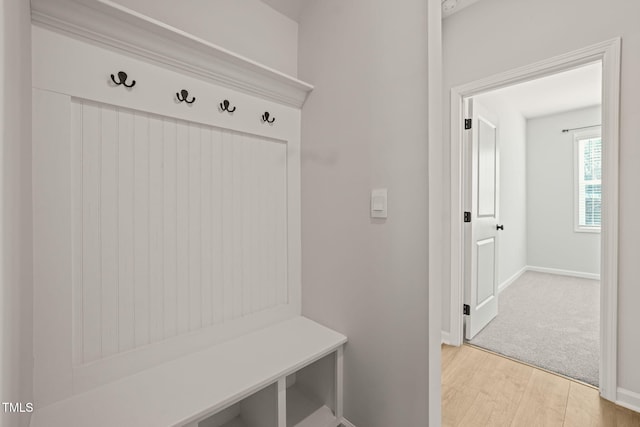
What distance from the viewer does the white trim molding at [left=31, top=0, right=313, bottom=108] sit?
82 centimetres

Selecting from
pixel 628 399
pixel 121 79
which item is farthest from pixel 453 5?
pixel 628 399

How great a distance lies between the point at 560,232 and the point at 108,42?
6180mm

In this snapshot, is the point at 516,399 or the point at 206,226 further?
the point at 516,399

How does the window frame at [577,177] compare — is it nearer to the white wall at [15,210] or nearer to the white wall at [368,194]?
the white wall at [368,194]

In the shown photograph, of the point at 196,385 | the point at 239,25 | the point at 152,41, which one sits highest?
the point at 239,25

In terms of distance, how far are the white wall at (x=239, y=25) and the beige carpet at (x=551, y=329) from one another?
2.66 metres

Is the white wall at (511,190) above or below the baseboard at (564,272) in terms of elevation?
above

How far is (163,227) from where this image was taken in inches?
42.0

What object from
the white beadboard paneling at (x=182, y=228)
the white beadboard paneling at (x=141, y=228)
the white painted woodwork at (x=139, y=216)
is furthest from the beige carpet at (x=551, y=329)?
the white beadboard paneling at (x=141, y=228)

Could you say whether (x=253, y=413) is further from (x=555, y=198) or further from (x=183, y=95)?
(x=555, y=198)

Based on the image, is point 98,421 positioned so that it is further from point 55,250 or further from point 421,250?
point 421,250

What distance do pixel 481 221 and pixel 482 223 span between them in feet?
0.12

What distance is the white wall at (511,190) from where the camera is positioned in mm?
3906

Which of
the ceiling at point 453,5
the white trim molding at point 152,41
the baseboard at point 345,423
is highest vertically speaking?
the ceiling at point 453,5
